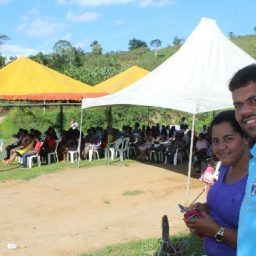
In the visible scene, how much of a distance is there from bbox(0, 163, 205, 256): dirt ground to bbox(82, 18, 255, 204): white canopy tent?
182 centimetres

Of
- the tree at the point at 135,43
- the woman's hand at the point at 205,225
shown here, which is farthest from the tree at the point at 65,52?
the woman's hand at the point at 205,225

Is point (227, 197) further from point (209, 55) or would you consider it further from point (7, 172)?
point (7, 172)

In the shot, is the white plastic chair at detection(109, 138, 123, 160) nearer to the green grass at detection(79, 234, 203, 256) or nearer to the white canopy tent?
the white canopy tent

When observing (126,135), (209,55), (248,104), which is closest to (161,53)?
(126,135)

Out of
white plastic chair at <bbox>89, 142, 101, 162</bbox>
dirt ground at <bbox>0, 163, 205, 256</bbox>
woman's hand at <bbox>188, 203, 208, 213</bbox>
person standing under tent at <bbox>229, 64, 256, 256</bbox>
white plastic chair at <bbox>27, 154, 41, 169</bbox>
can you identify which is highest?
person standing under tent at <bbox>229, 64, 256, 256</bbox>

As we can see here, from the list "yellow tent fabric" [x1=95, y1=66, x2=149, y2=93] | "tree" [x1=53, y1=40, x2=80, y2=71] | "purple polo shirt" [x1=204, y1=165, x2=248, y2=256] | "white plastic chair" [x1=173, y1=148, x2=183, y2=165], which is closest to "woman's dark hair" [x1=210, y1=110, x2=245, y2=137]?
"purple polo shirt" [x1=204, y1=165, x2=248, y2=256]

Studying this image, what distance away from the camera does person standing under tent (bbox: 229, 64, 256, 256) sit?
4.70ft

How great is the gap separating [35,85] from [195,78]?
8.00 m

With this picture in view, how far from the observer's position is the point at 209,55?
1043 centimetres

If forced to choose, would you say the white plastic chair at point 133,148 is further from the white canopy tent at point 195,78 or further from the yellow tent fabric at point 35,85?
the white canopy tent at point 195,78

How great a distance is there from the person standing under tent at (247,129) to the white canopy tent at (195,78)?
21.4ft

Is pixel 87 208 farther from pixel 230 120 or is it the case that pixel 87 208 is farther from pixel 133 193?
pixel 230 120

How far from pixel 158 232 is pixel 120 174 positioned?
5.32m

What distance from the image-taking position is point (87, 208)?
8141mm
